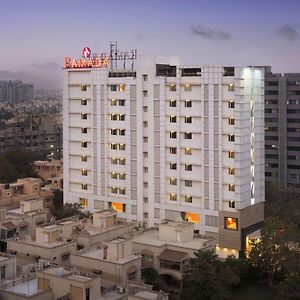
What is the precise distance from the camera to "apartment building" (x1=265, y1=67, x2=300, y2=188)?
4444 cm

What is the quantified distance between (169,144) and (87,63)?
6.38m

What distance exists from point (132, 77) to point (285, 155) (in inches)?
741

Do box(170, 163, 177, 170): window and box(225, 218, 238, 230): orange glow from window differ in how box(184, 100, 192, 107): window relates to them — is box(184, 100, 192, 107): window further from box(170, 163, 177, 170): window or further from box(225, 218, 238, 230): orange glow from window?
box(225, 218, 238, 230): orange glow from window

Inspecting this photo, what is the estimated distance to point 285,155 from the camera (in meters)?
44.6

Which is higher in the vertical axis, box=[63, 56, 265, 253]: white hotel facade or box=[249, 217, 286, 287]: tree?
box=[63, 56, 265, 253]: white hotel facade

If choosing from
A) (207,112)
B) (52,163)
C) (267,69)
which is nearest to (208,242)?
(207,112)

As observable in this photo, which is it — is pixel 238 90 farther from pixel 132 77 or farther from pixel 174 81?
pixel 132 77

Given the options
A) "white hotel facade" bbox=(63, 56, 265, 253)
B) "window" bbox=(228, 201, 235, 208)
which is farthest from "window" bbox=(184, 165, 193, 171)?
"window" bbox=(228, 201, 235, 208)

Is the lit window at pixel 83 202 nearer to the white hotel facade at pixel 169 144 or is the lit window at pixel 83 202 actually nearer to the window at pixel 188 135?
the white hotel facade at pixel 169 144

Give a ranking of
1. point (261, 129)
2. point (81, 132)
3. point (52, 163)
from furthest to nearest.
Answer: point (52, 163), point (81, 132), point (261, 129)

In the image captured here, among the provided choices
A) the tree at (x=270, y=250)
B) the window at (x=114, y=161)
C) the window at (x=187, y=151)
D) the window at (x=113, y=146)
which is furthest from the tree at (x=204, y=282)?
the window at (x=113, y=146)

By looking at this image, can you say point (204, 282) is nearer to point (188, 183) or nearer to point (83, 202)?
point (188, 183)

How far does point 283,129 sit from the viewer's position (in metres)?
44.7

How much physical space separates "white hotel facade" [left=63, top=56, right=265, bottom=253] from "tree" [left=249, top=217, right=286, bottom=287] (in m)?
A: 2.64
